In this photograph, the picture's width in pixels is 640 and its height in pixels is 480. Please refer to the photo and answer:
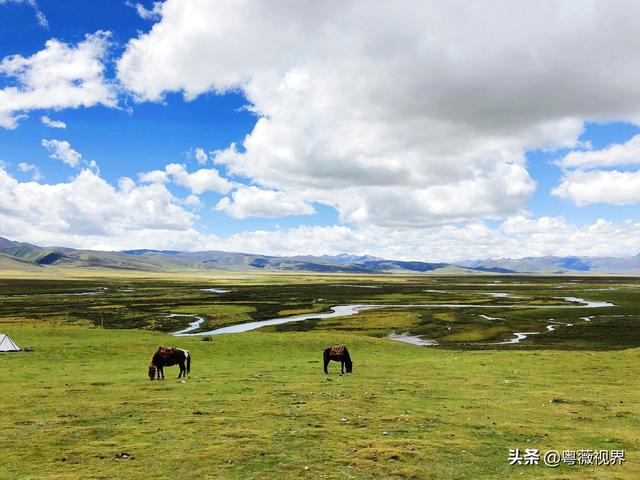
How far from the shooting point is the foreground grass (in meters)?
13.2

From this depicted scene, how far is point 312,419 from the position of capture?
18.4 m

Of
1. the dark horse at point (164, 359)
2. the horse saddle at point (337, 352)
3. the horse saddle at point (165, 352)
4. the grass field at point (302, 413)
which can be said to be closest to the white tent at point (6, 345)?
the grass field at point (302, 413)

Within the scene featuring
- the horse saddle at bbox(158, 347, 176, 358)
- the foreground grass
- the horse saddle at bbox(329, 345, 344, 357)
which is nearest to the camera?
the foreground grass

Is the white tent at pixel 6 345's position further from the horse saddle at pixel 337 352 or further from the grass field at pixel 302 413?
the horse saddle at pixel 337 352

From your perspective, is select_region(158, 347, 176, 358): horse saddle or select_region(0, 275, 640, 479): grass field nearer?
select_region(0, 275, 640, 479): grass field

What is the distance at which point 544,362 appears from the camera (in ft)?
124

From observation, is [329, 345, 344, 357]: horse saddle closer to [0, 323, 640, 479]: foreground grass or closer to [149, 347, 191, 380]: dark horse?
[0, 323, 640, 479]: foreground grass

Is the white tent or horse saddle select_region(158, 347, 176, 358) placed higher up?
horse saddle select_region(158, 347, 176, 358)

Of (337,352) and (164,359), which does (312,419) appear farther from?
(164,359)

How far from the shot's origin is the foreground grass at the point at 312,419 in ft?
43.4

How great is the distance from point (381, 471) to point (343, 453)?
1.78 meters

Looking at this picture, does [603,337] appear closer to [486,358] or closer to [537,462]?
[486,358]

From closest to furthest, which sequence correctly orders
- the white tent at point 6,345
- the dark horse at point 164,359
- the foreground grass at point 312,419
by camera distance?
the foreground grass at point 312,419 → the dark horse at point 164,359 → the white tent at point 6,345

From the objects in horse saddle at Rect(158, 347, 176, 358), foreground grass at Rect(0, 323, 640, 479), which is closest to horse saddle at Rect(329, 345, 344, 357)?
foreground grass at Rect(0, 323, 640, 479)
